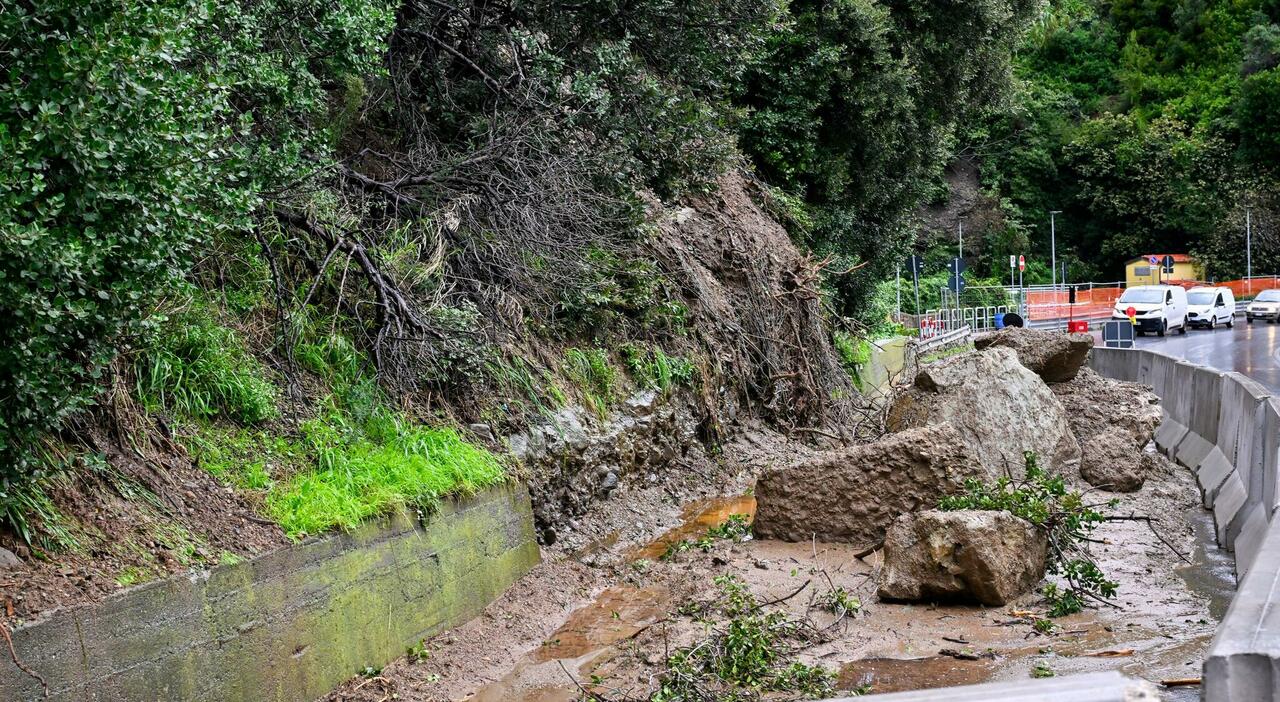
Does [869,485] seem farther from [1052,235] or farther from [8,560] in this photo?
[1052,235]

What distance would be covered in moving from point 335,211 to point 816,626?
499 cm

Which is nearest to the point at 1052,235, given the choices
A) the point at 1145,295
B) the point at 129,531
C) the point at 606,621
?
the point at 1145,295

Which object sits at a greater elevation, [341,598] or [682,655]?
[341,598]

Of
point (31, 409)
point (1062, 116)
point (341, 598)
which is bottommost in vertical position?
point (341, 598)

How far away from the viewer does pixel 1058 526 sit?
305 inches

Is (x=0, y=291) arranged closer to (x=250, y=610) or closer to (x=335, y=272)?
(x=250, y=610)

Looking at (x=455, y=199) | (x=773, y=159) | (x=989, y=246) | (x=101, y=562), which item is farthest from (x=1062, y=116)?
(x=101, y=562)

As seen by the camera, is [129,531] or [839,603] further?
[839,603]

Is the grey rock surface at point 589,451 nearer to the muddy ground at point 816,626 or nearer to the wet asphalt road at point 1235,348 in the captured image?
the muddy ground at point 816,626

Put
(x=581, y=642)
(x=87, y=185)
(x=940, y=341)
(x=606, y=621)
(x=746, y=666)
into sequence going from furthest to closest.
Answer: (x=940, y=341)
(x=606, y=621)
(x=581, y=642)
(x=746, y=666)
(x=87, y=185)

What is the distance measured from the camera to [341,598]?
20.2 ft

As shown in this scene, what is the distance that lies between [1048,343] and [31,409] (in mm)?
12130

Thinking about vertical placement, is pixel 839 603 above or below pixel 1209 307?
above

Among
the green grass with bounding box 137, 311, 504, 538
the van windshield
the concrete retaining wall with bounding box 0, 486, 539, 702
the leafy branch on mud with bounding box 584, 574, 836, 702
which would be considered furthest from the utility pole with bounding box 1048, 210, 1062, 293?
the concrete retaining wall with bounding box 0, 486, 539, 702
